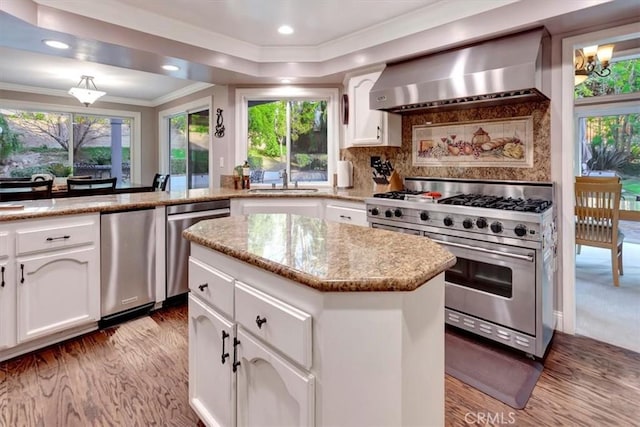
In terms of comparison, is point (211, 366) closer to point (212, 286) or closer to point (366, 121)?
point (212, 286)

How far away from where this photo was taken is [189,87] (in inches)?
220

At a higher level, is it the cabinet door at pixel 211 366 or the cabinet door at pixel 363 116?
the cabinet door at pixel 363 116

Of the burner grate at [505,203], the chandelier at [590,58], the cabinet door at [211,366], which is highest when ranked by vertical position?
the chandelier at [590,58]

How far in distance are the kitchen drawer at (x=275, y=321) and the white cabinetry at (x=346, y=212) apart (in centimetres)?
199

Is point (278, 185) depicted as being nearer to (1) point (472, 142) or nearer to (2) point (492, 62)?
(1) point (472, 142)

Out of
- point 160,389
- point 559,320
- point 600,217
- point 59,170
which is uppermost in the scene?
point 59,170

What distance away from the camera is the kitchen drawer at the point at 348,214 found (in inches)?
125

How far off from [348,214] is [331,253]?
84.3 inches

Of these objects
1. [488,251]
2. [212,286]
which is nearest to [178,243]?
[212,286]

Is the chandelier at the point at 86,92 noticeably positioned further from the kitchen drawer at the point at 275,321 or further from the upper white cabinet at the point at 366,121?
the kitchen drawer at the point at 275,321

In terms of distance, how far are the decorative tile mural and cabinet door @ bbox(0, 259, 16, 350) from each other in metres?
3.20

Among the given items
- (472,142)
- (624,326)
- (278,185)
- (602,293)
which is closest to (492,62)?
(472,142)

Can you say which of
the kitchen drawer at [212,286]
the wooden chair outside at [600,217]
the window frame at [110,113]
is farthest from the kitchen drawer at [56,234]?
the window frame at [110,113]

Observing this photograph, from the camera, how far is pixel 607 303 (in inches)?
120
